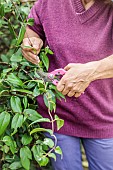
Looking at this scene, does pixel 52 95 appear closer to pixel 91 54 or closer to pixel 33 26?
pixel 91 54

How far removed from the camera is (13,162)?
133cm

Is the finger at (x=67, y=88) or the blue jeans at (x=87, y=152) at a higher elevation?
the finger at (x=67, y=88)

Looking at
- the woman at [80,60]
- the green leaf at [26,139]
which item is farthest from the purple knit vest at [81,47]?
the green leaf at [26,139]

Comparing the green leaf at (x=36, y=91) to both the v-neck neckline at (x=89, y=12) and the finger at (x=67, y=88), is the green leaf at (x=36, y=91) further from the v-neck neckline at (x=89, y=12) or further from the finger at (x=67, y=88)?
the v-neck neckline at (x=89, y=12)

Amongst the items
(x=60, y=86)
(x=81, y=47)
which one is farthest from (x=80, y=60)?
(x=60, y=86)

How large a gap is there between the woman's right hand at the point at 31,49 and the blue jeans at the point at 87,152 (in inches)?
10.9

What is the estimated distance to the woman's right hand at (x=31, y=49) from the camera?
1235mm

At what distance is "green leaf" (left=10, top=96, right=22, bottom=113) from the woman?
0.13m

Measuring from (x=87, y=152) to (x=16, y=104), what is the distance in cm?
37

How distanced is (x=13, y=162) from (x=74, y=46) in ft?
1.58

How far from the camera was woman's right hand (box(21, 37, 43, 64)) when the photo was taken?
48.6 inches

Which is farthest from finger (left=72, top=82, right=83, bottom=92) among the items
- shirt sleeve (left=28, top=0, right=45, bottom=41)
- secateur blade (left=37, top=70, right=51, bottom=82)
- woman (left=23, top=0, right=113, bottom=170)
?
shirt sleeve (left=28, top=0, right=45, bottom=41)

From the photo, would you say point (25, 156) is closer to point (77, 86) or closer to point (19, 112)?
point (19, 112)

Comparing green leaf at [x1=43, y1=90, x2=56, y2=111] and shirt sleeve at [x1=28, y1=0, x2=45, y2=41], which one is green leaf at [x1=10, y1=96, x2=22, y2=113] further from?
shirt sleeve at [x1=28, y1=0, x2=45, y2=41]
